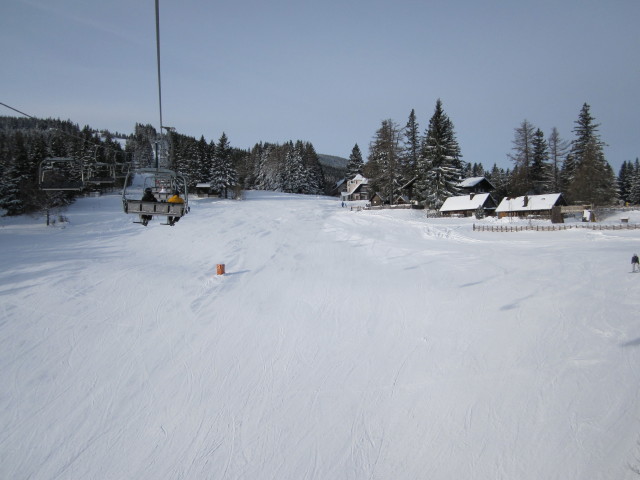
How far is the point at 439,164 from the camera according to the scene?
45688 millimetres

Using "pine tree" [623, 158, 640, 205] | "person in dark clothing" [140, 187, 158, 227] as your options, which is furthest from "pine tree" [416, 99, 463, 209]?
"person in dark clothing" [140, 187, 158, 227]

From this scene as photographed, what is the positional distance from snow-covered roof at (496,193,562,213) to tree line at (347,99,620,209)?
3796mm

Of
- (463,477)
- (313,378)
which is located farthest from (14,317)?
(463,477)

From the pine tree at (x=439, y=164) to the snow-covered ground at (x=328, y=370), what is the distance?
79.3 feet

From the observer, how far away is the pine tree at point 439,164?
45.2 m

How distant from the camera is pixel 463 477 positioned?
809 cm

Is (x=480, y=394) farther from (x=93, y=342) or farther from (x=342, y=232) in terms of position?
(x=342, y=232)

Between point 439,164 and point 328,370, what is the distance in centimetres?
4020

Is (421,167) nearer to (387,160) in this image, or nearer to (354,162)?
(387,160)

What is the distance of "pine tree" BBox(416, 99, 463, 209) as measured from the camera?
4516cm

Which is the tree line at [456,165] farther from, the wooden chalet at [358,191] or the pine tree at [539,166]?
the wooden chalet at [358,191]

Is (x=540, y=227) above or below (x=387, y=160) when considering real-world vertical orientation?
below

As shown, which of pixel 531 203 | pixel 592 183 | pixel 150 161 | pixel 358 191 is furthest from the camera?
pixel 358 191

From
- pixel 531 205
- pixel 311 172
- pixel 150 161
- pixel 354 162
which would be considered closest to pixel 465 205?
pixel 531 205
